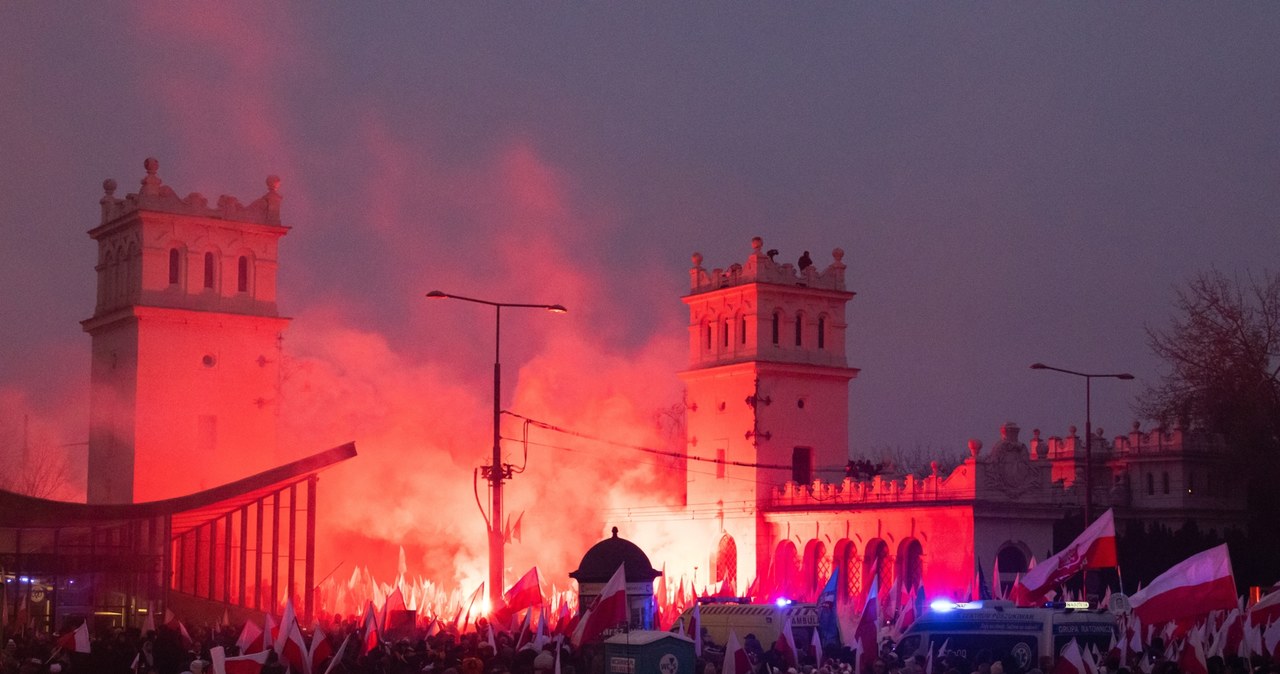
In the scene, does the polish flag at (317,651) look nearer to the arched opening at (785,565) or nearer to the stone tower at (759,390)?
the arched opening at (785,565)

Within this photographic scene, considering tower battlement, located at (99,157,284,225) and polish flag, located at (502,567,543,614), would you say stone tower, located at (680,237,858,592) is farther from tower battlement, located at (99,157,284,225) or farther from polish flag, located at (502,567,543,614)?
polish flag, located at (502,567,543,614)

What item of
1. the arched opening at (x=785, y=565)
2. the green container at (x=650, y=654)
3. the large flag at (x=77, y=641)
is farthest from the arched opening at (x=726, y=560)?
the green container at (x=650, y=654)

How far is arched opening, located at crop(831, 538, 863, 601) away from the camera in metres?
66.0

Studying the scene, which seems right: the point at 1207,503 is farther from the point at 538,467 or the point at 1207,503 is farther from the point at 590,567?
the point at 590,567

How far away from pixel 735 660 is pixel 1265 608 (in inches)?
294

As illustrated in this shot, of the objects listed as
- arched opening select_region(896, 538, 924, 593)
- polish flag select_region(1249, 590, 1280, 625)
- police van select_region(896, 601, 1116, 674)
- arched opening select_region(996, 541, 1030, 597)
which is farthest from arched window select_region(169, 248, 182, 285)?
polish flag select_region(1249, 590, 1280, 625)

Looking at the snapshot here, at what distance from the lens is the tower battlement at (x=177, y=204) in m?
65.9

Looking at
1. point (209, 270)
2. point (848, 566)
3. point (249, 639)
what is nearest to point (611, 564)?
point (249, 639)

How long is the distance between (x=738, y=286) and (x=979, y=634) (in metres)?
44.1

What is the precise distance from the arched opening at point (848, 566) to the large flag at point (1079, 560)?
32.5m

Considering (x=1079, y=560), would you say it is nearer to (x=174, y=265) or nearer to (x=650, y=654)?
(x=650, y=654)

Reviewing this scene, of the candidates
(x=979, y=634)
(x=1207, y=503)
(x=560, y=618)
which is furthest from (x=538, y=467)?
(x=979, y=634)

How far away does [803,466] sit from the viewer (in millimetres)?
73562

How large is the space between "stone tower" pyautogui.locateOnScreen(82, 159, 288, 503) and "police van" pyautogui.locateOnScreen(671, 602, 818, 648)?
28.5 metres
